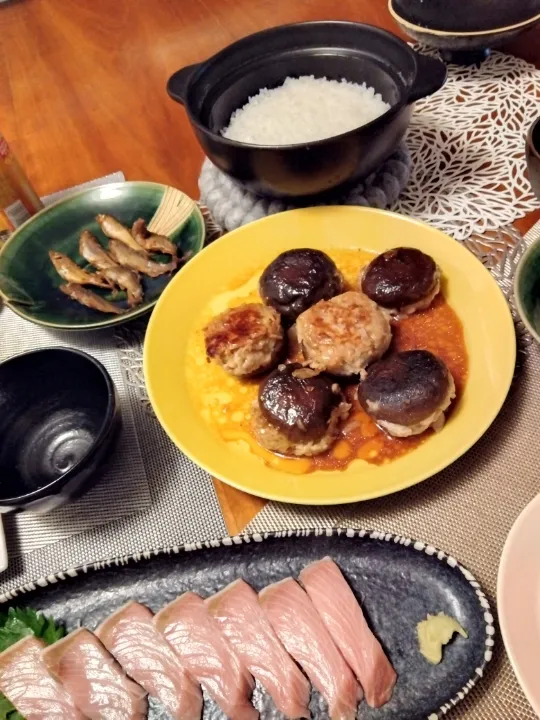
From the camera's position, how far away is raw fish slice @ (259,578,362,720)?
102 centimetres

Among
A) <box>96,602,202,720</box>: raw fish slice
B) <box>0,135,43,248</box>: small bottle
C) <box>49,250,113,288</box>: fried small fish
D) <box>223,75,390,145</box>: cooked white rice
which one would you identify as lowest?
<box>96,602,202,720</box>: raw fish slice

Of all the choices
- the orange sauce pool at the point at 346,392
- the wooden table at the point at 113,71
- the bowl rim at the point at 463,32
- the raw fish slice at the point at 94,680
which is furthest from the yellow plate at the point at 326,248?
the bowl rim at the point at 463,32

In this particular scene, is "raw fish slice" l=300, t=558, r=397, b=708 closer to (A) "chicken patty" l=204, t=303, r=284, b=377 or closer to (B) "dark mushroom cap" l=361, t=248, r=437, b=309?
(A) "chicken patty" l=204, t=303, r=284, b=377

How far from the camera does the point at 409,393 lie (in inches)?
48.2

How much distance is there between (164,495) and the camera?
4.54 ft

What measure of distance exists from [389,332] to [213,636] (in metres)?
0.74

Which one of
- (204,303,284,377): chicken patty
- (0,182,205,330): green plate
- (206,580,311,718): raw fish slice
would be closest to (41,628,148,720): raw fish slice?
(206,580,311,718): raw fish slice

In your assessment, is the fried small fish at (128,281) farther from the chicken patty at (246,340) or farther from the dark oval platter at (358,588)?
the dark oval platter at (358,588)

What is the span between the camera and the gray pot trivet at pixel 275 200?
1.76 m

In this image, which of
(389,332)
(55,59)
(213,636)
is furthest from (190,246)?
(55,59)

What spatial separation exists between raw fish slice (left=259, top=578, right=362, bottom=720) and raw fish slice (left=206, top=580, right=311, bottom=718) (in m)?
0.02

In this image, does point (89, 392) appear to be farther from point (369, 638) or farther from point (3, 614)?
point (369, 638)

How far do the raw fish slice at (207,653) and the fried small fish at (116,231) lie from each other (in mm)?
1053

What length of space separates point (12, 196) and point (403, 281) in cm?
124
